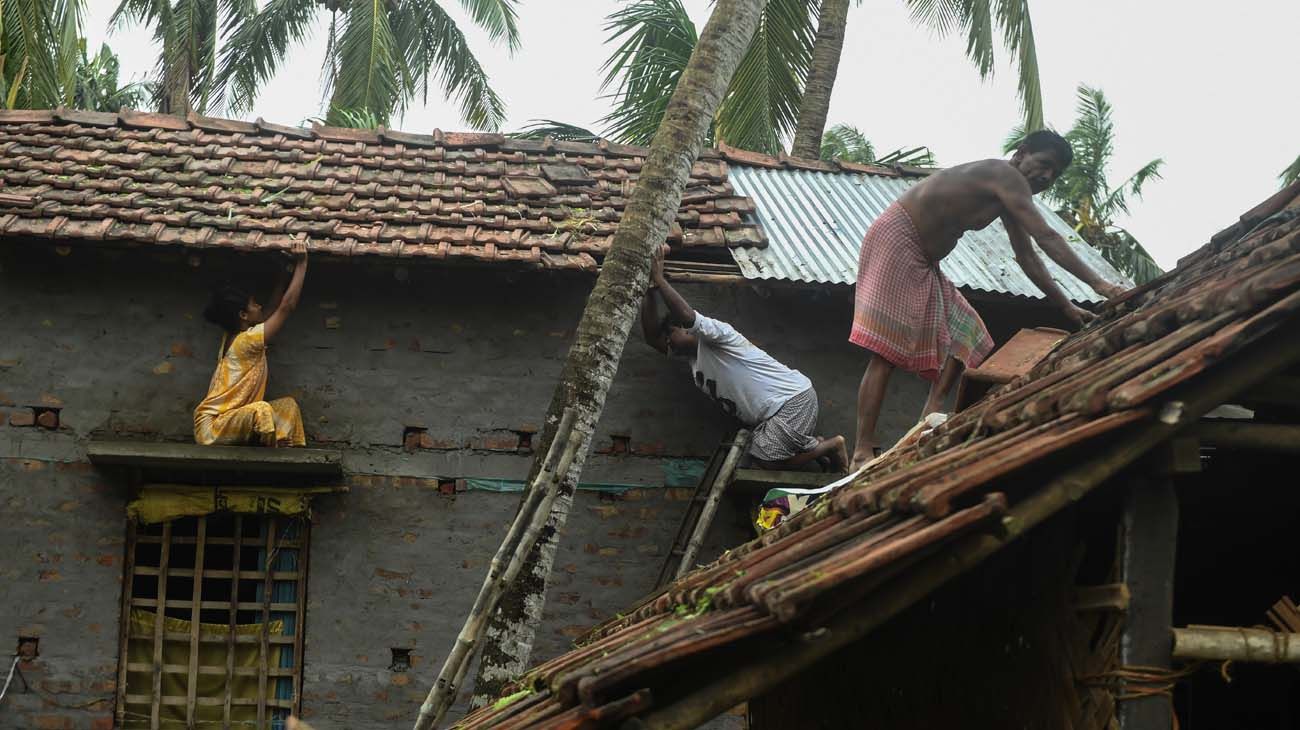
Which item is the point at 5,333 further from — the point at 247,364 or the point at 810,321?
the point at 810,321

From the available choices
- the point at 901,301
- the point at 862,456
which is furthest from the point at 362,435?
the point at 901,301

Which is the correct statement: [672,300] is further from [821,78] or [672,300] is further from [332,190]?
[821,78]

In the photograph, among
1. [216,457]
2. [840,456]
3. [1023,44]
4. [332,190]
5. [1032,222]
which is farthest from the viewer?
[1023,44]

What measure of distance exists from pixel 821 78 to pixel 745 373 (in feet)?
23.0

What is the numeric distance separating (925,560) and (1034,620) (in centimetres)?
97

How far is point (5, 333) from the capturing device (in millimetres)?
9086

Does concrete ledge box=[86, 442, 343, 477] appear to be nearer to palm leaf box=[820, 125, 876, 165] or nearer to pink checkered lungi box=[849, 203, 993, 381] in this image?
pink checkered lungi box=[849, 203, 993, 381]

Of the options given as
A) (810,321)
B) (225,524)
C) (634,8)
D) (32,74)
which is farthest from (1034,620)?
(634,8)

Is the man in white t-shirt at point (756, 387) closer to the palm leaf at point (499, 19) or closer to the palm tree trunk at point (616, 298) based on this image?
the palm tree trunk at point (616, 298)

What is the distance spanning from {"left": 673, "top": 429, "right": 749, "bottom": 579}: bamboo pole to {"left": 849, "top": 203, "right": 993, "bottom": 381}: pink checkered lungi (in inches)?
81.9

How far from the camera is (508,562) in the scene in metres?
6.64

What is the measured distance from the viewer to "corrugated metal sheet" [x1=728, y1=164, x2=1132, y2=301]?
30.7 feet

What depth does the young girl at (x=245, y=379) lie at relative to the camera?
8797mm

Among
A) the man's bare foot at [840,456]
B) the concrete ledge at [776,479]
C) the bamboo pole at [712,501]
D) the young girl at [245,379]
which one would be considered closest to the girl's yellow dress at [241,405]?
the young girl at [245,379]
